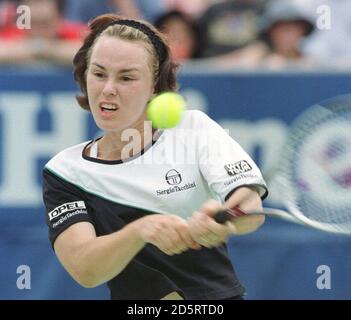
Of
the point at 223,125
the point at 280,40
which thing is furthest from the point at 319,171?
the point at 280,40

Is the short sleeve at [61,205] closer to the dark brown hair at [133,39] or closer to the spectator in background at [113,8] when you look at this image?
the dark brown hair at [133,39]

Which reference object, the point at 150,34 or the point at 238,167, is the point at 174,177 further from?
the point at 150,34

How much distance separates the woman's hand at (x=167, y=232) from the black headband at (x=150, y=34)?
2.25 feet

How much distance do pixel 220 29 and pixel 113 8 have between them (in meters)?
0.72

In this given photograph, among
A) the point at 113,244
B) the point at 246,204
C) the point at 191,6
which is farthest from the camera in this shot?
the point at 191,6

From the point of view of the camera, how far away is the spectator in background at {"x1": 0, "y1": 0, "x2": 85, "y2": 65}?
6.04 meters

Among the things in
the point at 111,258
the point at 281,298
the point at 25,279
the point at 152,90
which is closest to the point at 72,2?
the point at 25,279

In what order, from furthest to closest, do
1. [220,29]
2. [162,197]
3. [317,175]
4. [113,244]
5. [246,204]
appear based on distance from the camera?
[220,29] < [317,175] < [162,197] < [246,204] < [113,244]

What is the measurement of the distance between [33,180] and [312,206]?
99.3 inches

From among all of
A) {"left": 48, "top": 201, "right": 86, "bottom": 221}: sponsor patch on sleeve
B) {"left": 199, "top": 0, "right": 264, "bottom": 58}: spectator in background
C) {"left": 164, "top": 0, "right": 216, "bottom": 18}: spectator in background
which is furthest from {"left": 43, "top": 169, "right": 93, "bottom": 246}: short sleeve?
{"left": 164, "top": 0, "right": 216, "bottom": 18}: spectator in background

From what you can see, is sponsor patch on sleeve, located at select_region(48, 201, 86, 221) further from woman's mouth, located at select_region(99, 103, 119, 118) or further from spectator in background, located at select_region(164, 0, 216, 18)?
spectator in background, located at select_region(164, 0, 216, 18)

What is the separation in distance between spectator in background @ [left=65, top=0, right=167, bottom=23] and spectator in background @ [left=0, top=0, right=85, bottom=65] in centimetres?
20

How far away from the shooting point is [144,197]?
3504mm

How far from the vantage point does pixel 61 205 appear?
3.53m
